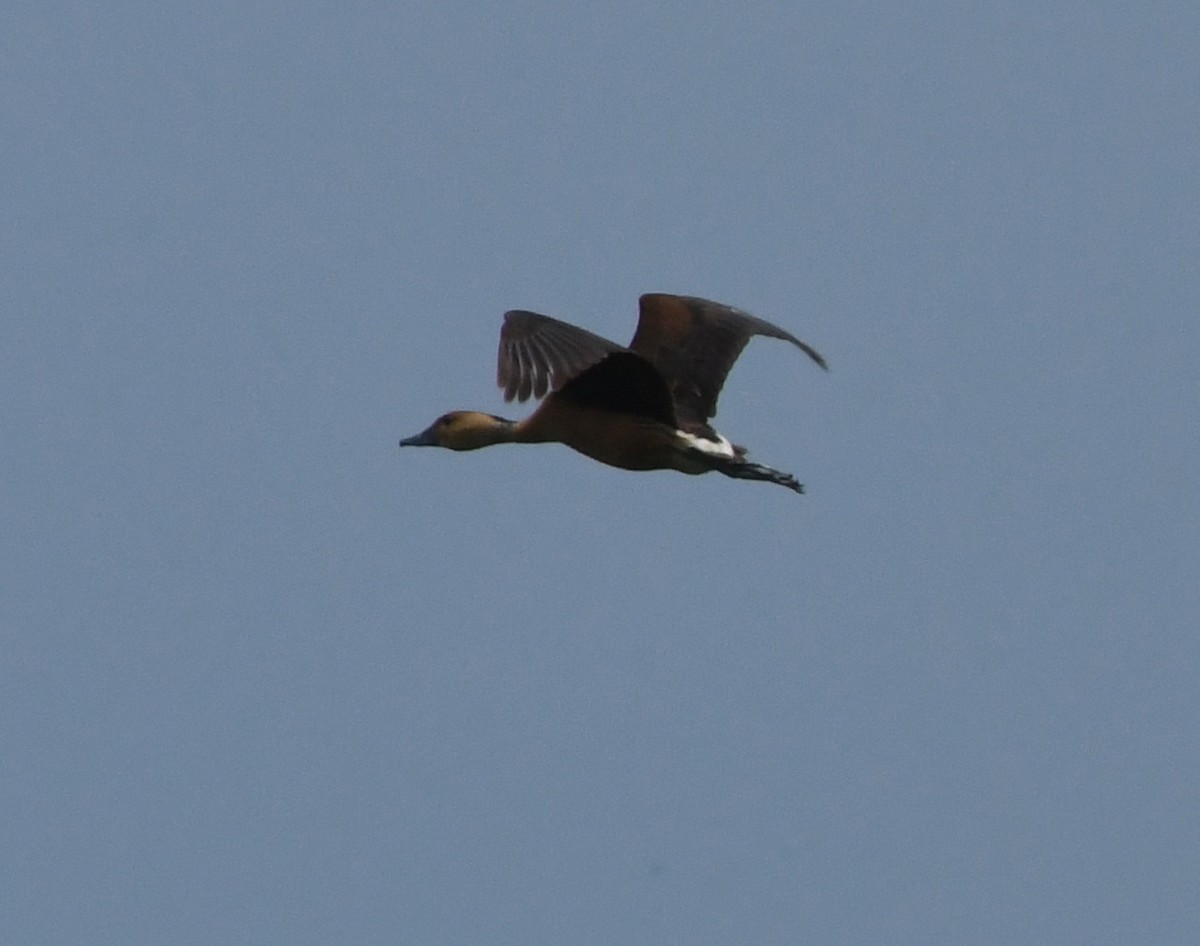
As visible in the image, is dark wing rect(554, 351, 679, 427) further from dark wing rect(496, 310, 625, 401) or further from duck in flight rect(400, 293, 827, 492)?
dark wing rect(496, 310, 625, 401)

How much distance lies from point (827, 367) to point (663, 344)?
77.7 inches

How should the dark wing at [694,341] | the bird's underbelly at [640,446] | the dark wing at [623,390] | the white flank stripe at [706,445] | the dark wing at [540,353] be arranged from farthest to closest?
the dark wing at [694,341]
the white flank stripe at [706,445]
the bird's underbelly at [640,446]
the dark wing at [623,390]
the dark wing at [540,353]

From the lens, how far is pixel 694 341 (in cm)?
1630

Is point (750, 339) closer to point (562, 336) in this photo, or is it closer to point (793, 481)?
point (793, 481)

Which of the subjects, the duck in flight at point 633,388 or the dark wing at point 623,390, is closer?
the duck in flight at point 633,388

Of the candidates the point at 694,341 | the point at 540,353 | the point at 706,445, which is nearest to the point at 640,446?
the point at 706,445

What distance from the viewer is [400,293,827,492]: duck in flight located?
13.3 m

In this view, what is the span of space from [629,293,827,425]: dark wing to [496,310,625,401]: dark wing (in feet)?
8.71

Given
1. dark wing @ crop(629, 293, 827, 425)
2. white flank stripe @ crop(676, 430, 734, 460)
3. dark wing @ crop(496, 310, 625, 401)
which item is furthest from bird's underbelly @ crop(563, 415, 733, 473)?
dark wing @ crop(496, 310, 625, 401)

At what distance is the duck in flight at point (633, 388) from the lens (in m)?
13.3

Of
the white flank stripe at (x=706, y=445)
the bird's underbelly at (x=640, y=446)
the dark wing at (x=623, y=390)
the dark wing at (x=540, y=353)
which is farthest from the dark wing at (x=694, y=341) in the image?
the dark wing at (x=540, y=353)

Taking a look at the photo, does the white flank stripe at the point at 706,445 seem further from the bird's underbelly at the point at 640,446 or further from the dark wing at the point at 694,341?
the dark wing at the point at 694,341

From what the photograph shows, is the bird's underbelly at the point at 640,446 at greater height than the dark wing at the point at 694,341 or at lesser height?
lesser

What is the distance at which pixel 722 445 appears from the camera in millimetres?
15320
